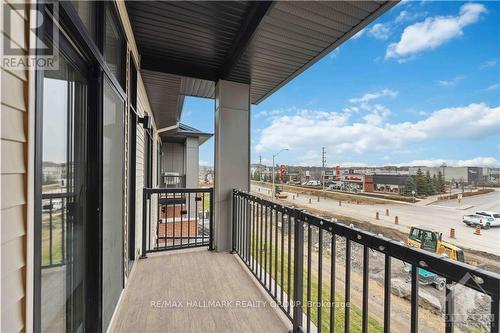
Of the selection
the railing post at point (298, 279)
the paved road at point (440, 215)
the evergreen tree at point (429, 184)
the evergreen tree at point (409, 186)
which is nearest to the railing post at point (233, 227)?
the paved road at point (440, 215)

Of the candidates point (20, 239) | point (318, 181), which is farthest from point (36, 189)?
point (318, 181)

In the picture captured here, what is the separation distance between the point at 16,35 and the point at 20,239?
0.60 meters

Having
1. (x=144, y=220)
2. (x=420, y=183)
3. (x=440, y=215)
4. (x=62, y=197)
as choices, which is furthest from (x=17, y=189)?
(x=144, y=220)

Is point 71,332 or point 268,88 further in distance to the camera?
point 268,88

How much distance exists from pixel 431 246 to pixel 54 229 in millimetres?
1766

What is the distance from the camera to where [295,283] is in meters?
1.80

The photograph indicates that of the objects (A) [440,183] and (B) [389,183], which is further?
(B) [389,183]

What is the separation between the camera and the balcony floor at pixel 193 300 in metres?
1.87

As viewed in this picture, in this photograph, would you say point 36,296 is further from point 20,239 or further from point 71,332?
point 71,332

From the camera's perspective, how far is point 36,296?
0.80 m

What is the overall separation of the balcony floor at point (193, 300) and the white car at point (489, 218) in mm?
1493

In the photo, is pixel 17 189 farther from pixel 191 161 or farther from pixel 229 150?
pixel 191 161

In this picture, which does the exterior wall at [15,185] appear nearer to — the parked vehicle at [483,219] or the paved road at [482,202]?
the parked vehicle at [483,219]

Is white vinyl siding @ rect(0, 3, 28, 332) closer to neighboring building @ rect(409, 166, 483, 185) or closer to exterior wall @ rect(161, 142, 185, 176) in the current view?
neighboring building @ rect(409, 166, 483, 185)
